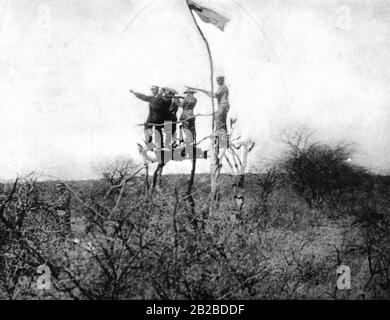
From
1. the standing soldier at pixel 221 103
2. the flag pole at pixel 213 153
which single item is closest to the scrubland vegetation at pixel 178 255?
the flag pole at pixel 213 153

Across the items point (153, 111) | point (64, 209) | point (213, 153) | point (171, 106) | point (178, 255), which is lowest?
point (178, 255)

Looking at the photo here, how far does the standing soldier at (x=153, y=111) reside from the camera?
343 inches

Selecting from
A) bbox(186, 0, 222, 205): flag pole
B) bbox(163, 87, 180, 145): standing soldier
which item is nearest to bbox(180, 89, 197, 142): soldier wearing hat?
bbox(163, 87, 180, 145): standing soldier

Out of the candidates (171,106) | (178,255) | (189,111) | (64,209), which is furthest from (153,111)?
(178,255)

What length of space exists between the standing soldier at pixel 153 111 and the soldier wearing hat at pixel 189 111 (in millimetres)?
431

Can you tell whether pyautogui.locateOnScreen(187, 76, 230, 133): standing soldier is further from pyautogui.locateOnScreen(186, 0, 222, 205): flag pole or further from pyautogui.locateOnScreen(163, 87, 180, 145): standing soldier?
pyautogui.locateOnScreen(163, 87, 180, 145): standing soldier

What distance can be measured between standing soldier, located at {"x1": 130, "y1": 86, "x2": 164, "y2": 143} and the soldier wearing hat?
1.41 feet

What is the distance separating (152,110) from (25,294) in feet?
12.6

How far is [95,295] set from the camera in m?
5.83

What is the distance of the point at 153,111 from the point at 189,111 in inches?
26.6

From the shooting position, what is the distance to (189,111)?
28.3 feet

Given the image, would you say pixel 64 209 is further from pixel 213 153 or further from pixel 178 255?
pixel 178 255
